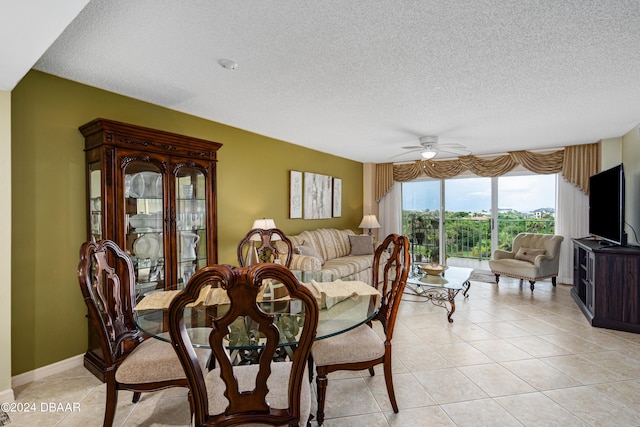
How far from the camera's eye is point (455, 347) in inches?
118

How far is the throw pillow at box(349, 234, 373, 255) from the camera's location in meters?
5.65

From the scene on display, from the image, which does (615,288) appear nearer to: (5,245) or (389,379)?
(389,379)

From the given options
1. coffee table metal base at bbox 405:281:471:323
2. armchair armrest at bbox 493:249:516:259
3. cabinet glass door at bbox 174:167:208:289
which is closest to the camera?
cabinet glass door at bbox 174:167:208:289

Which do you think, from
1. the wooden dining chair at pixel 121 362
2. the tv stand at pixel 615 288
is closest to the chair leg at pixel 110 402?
the wooden dining chair at pixel 121 362

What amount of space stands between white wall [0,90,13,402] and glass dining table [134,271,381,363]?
3.01ft

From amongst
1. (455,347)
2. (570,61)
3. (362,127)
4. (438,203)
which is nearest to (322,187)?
(362,127)

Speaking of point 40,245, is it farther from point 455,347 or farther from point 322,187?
point 322,187

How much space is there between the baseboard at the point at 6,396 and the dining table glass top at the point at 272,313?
1.12m

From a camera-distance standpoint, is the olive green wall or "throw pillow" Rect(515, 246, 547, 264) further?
"throw pillow" Rect(515, 246, 547, 264)

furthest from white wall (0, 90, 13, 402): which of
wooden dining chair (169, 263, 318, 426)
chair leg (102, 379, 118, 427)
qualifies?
wooden dining chair (169, 263, 318, 426)

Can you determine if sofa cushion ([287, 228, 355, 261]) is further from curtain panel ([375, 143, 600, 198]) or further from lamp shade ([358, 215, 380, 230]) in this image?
curtain panel ([375, 143, 600, 198])

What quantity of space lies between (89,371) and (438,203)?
20.0 ft

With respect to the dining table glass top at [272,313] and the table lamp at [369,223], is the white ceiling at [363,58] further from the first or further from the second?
the table lamp at [369,223]

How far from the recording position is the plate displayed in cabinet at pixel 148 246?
2719mm
